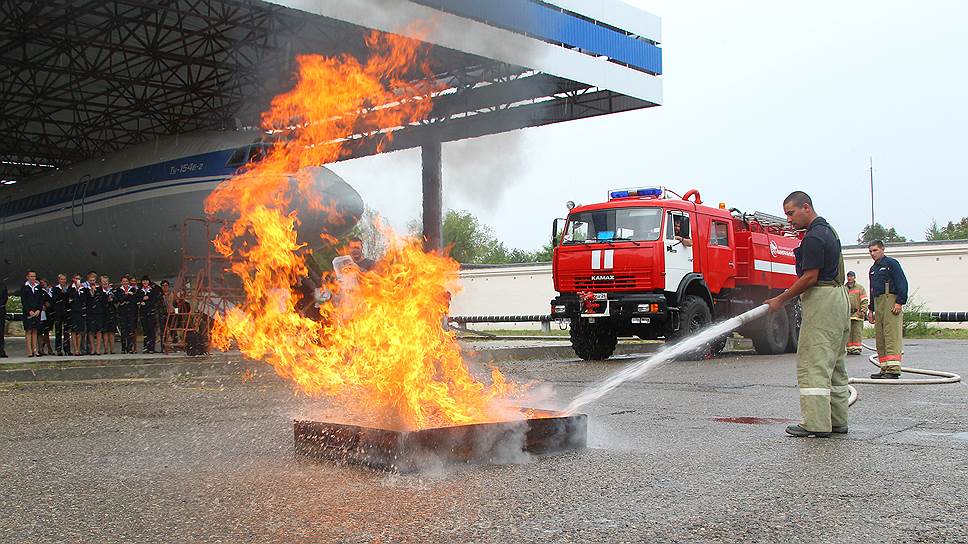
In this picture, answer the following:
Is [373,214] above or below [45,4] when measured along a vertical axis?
below

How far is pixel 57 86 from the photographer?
28.9m

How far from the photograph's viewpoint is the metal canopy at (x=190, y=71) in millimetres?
19250

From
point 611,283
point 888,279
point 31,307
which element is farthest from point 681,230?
point 31,307

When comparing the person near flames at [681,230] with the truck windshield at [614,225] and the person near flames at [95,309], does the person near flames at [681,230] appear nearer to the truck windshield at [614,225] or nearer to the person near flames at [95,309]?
the truck windshield at [614,225]

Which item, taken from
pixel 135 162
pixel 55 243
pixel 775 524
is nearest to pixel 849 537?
pixel 775 524

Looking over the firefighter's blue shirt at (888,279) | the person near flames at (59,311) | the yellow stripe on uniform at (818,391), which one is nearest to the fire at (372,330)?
the yellow stripe on uniform at (818,391)

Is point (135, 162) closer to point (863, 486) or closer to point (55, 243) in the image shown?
point (55, 243)

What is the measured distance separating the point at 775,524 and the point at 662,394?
562 cm

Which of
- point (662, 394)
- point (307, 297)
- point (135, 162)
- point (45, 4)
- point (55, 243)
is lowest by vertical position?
point (662, 394)

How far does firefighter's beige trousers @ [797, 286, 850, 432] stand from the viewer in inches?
237

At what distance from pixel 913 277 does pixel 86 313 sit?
97.5 ft

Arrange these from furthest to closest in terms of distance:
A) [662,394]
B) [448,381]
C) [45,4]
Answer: [45,4], [662,394], [448,381]

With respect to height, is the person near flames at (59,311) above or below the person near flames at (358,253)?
below

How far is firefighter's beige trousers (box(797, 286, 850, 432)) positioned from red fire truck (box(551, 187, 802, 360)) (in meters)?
7.82
